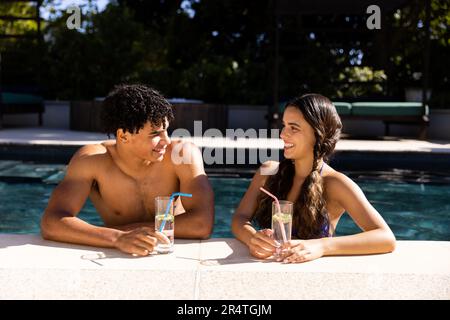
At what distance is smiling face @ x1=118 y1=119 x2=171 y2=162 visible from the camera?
2499 millimetres

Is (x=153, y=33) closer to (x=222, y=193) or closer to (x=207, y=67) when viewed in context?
(x=207, y=67)

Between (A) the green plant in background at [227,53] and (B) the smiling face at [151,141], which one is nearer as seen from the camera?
(B) the smiling face at [151,141]

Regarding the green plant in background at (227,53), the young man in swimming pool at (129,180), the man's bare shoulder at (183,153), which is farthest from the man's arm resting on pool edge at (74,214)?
the green plant in background at (227,53)

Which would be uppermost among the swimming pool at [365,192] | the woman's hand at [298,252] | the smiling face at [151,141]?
the smiling face at [151,141]

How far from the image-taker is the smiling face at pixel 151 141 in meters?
2.50

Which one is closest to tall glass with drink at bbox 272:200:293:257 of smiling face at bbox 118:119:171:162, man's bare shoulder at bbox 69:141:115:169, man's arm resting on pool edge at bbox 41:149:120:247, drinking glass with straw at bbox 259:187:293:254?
drinking glass with straw at bbox 259:187:293:254

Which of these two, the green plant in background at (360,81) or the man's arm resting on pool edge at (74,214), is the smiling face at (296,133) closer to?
the man's arm resting on pool edge at (74,214)

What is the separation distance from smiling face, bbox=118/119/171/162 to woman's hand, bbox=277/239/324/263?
75 centimetres

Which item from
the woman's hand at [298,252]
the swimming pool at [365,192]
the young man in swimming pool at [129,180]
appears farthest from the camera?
the swimming pool at [365,192]

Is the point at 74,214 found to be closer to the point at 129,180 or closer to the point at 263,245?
the point at 129,180

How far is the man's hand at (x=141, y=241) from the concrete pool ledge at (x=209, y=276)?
3cm
